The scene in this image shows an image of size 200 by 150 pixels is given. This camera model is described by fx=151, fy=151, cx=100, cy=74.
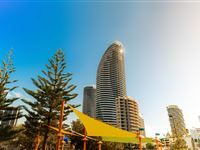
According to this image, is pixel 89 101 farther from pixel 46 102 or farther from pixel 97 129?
pixel 97 129

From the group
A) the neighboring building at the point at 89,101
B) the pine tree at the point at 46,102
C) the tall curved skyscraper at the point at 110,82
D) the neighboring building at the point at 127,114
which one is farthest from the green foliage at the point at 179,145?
the neighboring building at the point at 89,101

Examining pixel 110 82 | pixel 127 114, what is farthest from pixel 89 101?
pixel 127 114

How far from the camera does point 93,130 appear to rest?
5.30 m

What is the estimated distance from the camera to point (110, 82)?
3465 inches

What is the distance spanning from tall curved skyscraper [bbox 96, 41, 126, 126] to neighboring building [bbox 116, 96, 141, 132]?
7.35m

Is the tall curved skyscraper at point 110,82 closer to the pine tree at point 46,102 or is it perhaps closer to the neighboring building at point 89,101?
the neighboring building at point 89,101

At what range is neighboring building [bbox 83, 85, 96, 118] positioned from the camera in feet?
398

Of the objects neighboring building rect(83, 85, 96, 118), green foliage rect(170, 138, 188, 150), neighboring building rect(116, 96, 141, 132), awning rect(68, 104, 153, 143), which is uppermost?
neighboring building rect(83, 85, 96, 118)

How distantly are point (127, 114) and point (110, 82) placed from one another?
22662 mm

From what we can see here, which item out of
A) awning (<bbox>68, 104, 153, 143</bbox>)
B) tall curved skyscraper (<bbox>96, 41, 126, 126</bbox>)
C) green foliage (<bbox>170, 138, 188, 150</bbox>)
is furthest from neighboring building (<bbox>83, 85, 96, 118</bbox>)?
awning (<bbox>68, 104, 153, 143</bbox>)

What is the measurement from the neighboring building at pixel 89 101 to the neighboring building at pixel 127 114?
167 feet

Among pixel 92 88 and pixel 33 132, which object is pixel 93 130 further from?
pixel 92 88

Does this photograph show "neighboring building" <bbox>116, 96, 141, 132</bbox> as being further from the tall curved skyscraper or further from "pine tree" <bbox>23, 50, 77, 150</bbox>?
"pine tree" <bbox>23, 50, 77, 150</bbox>

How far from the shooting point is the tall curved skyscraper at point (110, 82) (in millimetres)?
80694
